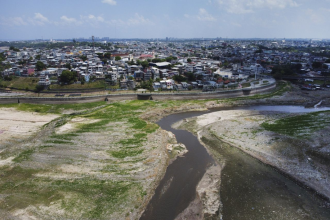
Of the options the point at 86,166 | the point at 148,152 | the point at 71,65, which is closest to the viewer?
the point at 86,166

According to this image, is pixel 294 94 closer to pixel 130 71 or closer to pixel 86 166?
pixel 130 71

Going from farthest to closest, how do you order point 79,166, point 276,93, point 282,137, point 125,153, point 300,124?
1. point 276,93
2. point 300,124
3. point 282,137
4. point 125,153
5. point 79,166

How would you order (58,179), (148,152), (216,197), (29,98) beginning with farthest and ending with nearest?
(29,98), (148,152), (58,179), (216,197)

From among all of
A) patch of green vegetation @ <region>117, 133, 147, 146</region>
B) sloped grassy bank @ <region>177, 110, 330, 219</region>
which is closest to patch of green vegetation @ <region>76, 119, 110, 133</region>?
patch of green vegetation @ <region>117, 133, 147, 146</region>

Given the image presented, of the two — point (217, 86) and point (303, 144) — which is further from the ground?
point (217, 86)

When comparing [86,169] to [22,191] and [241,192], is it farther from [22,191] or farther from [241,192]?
[241,192]

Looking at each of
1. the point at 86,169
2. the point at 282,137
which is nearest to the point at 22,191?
the point at 86,169

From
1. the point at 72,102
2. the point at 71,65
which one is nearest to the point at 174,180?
the point at 72,102
